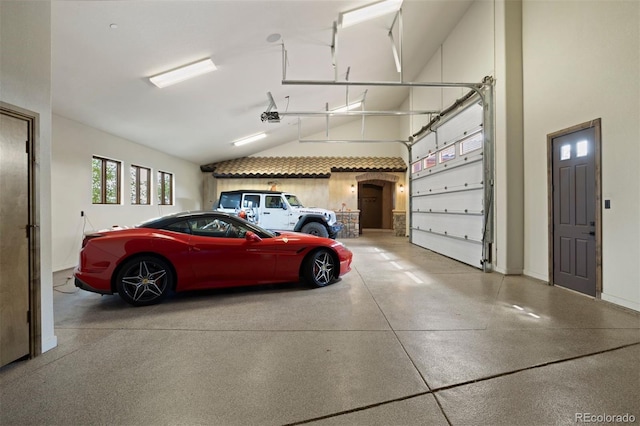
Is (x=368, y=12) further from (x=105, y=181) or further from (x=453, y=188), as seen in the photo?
(x=105, y=181)

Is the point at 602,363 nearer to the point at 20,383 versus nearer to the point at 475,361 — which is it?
the point at 475,361

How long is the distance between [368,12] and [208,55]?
11.1ft

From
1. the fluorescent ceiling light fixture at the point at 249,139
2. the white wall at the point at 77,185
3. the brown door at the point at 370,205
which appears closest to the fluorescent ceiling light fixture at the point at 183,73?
the white wall at the point at 77,185

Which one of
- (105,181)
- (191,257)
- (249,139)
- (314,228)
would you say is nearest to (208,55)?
(191,257)

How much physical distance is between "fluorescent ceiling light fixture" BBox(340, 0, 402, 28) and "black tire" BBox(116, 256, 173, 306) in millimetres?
5622

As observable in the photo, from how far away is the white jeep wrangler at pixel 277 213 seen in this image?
9391 mm

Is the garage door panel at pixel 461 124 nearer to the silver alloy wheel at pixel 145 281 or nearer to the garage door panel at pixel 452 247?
the garage door panel at pixel 452 247

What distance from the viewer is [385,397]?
2.01 meters

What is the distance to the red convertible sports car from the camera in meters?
3.84

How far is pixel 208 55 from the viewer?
18.3 ft

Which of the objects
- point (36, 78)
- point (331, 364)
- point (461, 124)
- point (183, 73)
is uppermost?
point (183, 73)

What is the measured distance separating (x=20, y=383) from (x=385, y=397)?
271 centimetres

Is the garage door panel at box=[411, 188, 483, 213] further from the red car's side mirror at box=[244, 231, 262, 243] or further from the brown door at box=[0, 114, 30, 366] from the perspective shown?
the brown door at box=[0, 114, 30, 366]

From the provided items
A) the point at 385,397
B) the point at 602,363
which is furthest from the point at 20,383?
the point at 602,363
